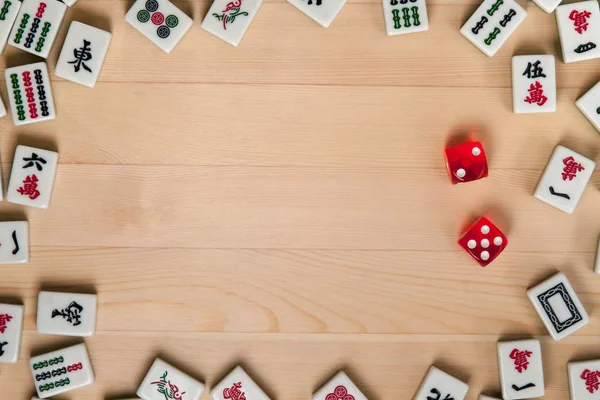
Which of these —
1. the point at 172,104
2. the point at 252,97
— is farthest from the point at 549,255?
the point at 172,104

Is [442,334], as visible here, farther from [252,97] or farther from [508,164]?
[252,97]

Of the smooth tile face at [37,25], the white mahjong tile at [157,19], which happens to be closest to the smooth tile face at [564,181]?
the white mahjong tile at [157,19]

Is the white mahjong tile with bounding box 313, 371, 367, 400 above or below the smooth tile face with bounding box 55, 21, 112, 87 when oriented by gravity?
below

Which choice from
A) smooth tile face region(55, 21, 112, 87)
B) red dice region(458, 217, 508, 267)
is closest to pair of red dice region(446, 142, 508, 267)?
red dice region(458, 217, 508, 267)

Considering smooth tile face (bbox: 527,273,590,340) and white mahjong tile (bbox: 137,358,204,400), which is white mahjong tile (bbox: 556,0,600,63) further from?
A: white mahjong tile (bbox: 137,358,204,400)

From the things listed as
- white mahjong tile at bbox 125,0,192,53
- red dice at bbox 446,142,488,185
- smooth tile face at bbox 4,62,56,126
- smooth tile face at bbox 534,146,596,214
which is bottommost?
smooth tile face at bbox 4,62,56,126

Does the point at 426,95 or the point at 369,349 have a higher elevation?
the point at 426,95

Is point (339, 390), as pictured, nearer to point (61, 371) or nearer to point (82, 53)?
point (61, 371)
